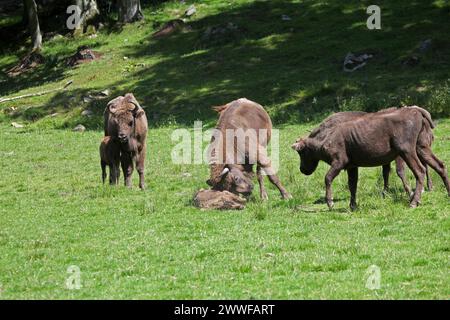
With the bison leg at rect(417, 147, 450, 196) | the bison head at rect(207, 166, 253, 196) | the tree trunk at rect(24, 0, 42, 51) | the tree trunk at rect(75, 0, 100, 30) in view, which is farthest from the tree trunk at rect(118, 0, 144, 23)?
the bison leg at rect(417, 147, 450, 196)

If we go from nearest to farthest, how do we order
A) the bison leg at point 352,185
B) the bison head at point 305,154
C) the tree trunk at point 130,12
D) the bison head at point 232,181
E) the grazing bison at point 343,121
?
1. the bison leg at point 352,185
2. the grazing bison at point 343,121
3. the bison head at point 305,154
4. the bison head at point 232,181
5. the tree trunk at point 130,12

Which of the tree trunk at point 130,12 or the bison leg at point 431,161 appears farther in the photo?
the tree trunk at point 130,12

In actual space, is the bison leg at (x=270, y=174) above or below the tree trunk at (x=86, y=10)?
below

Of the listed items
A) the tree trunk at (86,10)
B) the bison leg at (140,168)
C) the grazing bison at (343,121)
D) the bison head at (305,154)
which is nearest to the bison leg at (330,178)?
the grazing bison at (343,121)

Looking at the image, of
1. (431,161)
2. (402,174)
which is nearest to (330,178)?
(402,174)

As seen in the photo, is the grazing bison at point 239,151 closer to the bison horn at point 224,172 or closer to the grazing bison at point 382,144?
the bison horn at point 224,172

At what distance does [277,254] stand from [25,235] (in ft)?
18.2

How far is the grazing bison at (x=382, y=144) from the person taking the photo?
16156 millimetres

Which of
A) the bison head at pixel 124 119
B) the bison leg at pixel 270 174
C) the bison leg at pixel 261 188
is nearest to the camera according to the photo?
the bison leg at pixel 270 174

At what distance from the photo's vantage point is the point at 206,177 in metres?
22.2

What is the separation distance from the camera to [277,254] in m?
13.1

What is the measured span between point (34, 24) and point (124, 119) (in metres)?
31.1

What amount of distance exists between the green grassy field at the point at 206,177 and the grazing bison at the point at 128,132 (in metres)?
0.80
